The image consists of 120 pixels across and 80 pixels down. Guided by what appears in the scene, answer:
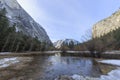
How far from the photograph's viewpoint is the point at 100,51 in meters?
35.8

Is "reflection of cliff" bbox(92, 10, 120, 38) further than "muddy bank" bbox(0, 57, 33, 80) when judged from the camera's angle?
Yes

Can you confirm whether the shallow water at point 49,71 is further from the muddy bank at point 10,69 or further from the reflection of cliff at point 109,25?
the reflection of cliff at point 109,25

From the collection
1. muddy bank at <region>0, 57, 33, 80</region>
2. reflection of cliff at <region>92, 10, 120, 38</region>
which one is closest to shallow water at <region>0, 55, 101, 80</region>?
muddy bank at <region>0, 57, 33, 80</region>

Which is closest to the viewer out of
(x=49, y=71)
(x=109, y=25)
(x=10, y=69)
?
(x=49, y=71)

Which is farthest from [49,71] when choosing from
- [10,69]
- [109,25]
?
[109,25]

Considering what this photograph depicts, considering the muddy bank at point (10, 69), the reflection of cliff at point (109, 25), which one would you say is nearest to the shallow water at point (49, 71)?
the muddy bank at point (10, 69)

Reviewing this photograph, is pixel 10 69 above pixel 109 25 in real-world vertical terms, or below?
below

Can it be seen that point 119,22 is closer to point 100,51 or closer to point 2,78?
point 100,51

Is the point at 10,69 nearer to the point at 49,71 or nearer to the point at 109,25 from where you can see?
the point at 49,71

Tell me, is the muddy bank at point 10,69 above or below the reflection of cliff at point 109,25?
below

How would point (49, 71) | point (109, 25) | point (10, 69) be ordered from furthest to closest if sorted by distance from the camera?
1. point (109, 25)
2. point (10, 69)
3. point (49, 71)

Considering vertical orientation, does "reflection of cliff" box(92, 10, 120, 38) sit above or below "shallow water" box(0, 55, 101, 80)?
above

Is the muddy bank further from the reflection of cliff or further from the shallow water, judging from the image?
the reflection of cliff

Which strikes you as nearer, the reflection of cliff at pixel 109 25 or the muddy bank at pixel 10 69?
the muddy bank at pixel 10 69
